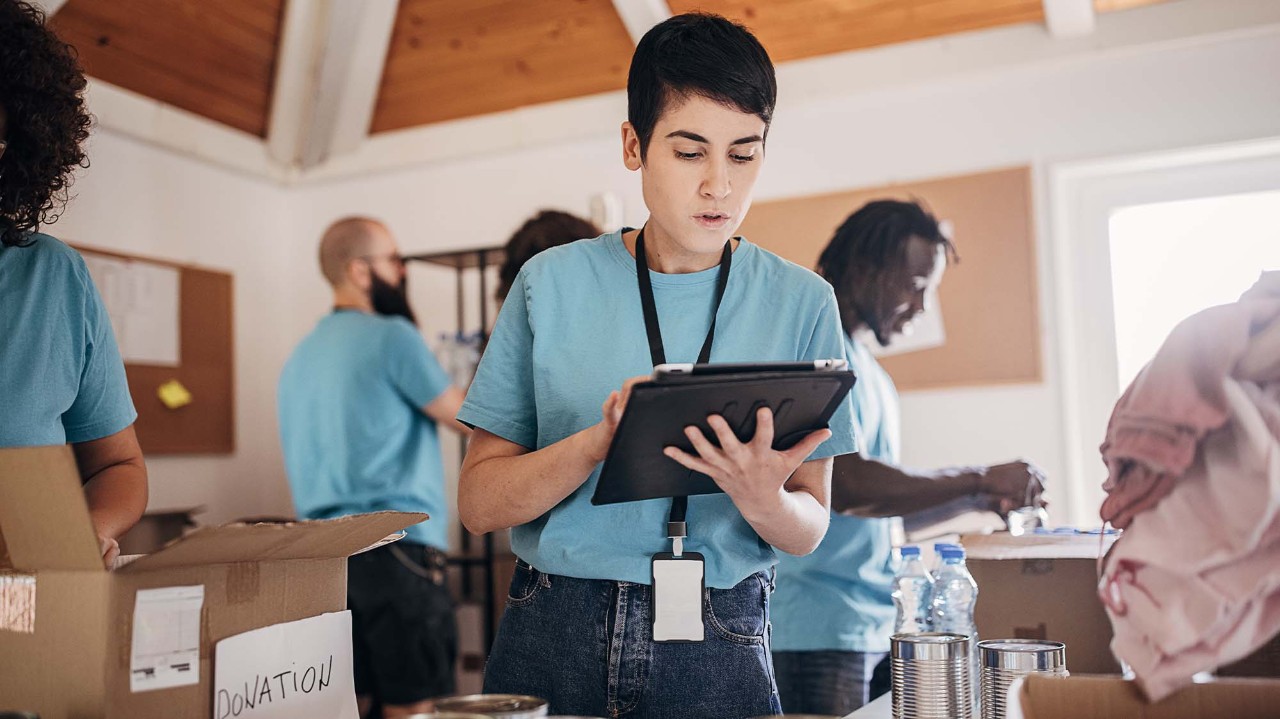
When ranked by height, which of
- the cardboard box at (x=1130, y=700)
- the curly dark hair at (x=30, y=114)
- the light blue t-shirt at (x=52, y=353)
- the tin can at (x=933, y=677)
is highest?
the curly dark hair at (x=30, y=114)

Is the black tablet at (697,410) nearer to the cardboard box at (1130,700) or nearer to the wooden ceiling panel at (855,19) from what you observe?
the cardboard box at (1130,700)

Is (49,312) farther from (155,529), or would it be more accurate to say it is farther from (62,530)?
(155,529)

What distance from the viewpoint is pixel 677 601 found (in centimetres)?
114

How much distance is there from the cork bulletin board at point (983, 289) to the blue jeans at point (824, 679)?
4.88 feet

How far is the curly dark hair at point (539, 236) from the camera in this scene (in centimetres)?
241

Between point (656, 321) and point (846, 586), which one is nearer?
point (656, 321)

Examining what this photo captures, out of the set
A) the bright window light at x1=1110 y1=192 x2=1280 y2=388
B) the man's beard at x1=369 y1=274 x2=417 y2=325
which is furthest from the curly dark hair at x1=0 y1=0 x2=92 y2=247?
the bright window light at x1=1110 y1=192 x2=1280 y2=388

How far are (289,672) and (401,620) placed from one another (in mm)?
1789

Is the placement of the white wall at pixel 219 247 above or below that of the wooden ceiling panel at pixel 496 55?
below

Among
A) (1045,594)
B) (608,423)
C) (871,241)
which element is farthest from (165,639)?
(871,241)

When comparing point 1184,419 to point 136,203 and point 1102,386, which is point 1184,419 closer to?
point 1102,386

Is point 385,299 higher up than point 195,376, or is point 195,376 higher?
point 385,299

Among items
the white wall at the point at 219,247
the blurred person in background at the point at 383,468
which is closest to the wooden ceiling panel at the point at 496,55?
the white wall at the point at 219,247

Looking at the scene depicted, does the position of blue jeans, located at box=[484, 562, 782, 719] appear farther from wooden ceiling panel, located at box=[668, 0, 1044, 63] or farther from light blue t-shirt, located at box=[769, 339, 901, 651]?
wooden ceiling panel, located at box=[668, 0, 1044, 63]
